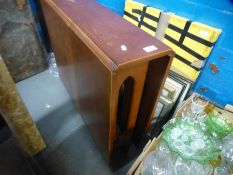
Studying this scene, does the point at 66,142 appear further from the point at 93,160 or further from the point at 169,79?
the point at 169,79

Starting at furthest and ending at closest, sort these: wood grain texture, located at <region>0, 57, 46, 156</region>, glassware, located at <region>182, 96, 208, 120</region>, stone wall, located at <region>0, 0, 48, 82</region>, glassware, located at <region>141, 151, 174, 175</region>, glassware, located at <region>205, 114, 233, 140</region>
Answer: stone wall, located at <region>0, 0, 48, 82</region> → glassware, located at <region>182, 96, 208, 120</region> → glassware, located at <region>205, 114, 233, 140</region> → glassware, located at <region>141, 151, 174, 175</region> → wood grain texture, located at <region>0, 57, 46, 156</region>

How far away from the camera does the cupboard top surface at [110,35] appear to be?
727 mm

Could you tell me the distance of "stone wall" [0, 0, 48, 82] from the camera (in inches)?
65.3

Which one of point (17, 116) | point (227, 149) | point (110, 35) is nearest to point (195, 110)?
point (227, 149)

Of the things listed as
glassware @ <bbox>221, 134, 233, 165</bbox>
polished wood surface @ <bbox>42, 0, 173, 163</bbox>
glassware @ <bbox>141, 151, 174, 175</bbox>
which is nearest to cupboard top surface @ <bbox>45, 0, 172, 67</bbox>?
polished wood surface @ <bbox>42, 0, 173, 163</bbox>

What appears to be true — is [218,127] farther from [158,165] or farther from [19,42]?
[19,42]

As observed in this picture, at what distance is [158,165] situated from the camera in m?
1.06

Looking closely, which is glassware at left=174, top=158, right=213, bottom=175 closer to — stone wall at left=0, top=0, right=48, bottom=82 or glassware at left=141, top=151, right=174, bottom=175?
glassware at left=141, top=151, right=174, bottom=175

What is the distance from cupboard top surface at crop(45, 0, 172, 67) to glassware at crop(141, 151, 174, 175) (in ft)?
2.04

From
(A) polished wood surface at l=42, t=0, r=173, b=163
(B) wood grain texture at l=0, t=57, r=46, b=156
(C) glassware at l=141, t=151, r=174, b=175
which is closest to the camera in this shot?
(A) polished wood surface at l=42, t=0, r=173, b=163

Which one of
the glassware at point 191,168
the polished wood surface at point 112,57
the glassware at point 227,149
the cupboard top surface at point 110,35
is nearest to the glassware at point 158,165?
the glassware at point 191,168

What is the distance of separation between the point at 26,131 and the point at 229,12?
4.65 feet

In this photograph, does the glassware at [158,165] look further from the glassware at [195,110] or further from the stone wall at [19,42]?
the stone wall at [19,42]

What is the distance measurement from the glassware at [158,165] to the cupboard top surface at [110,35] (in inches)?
24.5
